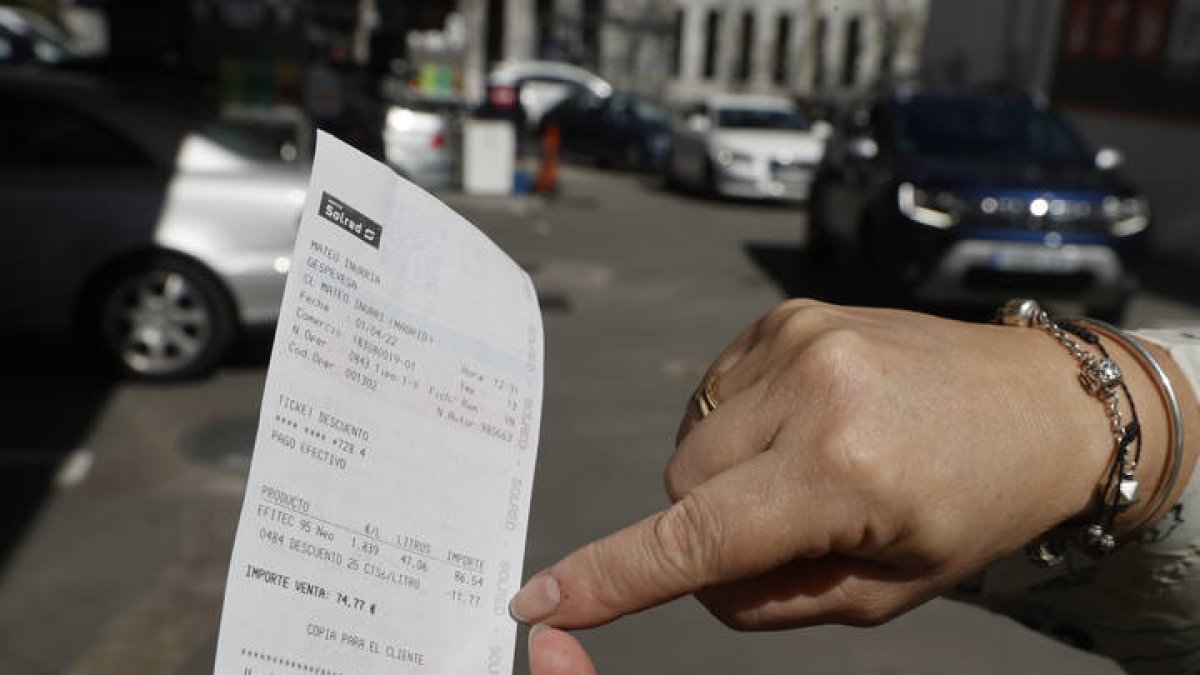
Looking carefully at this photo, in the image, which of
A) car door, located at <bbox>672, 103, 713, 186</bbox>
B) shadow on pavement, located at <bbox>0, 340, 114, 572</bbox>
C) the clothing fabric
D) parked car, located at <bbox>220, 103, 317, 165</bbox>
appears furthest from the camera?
car door, located at <bbox>672, 103, 713, 186</bbox>

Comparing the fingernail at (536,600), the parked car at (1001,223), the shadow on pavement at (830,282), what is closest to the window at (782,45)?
the shadow on pavement at (830,282)

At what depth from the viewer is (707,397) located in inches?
41.9

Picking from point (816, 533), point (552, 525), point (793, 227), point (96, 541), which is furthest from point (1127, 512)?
point (793, 227)

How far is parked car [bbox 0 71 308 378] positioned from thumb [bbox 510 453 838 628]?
18.1ft

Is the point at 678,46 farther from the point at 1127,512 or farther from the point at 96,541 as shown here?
the point at 1127,512

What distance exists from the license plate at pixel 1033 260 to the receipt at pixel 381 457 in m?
6.92

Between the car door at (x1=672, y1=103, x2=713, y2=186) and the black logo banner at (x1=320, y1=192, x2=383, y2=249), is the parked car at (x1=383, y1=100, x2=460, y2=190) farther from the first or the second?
the black logo banner at (x1=320, y1=192, x2=383, y2=249)

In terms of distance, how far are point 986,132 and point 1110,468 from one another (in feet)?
26.9

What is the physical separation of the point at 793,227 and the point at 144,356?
358 inches

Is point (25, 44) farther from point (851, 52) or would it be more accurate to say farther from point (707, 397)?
point (707, 397)

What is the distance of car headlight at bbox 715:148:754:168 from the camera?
15.6 m

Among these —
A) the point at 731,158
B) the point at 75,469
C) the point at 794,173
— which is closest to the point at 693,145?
the point at 731,158

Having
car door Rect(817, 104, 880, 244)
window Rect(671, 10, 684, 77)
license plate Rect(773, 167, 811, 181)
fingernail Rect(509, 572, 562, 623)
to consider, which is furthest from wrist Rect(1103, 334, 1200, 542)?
window Rect(671, 10, 684, 77)

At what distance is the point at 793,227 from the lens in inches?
550
